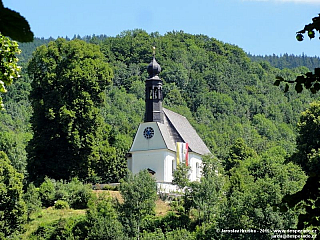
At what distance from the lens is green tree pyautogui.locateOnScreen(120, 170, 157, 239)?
38844mm

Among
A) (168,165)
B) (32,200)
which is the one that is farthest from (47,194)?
(168,165)

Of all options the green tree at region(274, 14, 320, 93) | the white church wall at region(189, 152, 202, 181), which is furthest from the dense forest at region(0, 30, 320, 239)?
the white church wall at region(189, 152, 202, 181)

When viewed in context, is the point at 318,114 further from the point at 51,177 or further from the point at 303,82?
the point at 303,82

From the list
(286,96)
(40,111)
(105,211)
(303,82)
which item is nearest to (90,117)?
(40,111)

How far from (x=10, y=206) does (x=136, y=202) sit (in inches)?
277

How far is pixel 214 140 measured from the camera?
9475cm

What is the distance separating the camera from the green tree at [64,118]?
165 feet

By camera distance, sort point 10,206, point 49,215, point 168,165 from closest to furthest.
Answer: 1. point 10,206
2. point 49,215
3. point 168,165

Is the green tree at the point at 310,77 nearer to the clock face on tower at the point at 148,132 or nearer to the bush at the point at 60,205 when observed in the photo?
the bush at the point at 60,205

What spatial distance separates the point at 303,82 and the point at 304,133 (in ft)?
160

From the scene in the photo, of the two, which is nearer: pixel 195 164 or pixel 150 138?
pixel 150 138

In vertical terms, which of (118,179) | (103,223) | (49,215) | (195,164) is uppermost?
(195,164)

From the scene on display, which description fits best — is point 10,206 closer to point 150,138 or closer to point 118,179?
point 150,138

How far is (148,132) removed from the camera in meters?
54.5
